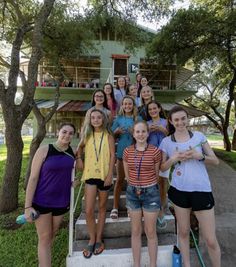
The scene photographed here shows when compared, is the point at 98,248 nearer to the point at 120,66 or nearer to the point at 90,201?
the point at 90,201

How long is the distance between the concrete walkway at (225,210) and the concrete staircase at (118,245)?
1.80 ft

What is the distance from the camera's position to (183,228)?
2.88 meters

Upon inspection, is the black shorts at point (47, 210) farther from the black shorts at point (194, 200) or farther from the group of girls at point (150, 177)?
the black shorts at point (194, 200)

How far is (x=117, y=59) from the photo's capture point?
14.9 m

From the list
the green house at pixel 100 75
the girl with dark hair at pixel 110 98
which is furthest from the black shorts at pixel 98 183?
the green house at pixel 100 75

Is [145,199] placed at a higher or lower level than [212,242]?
higher

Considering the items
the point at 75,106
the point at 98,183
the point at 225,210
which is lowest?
the point at 225,210

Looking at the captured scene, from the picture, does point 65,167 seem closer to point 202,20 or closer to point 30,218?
point 30,218

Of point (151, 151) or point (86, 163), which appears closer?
point (151, 151)

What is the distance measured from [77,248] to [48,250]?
2.13ft

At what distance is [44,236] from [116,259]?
100 centimetres

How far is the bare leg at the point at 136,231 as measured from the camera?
2977mm

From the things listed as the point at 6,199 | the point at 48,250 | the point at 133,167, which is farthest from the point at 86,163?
the point at 6,199

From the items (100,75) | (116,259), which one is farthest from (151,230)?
(100,75)
